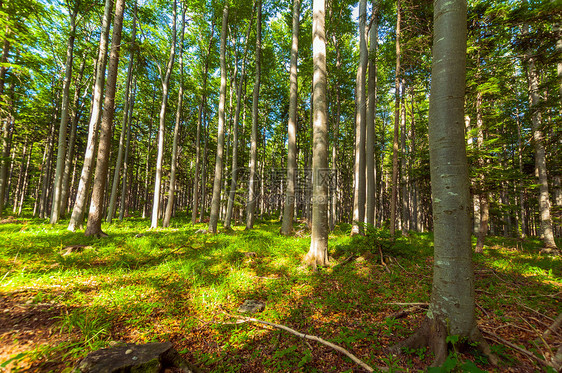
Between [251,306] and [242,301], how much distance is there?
335 millimetres

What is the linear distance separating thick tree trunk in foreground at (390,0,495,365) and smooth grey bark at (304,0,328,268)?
2.83m

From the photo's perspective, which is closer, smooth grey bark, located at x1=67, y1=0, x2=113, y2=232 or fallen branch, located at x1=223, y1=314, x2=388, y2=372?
fallen branch, located at x1=223, y1=314, x2=388, y2=372

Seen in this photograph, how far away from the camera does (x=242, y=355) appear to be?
2.49 metres

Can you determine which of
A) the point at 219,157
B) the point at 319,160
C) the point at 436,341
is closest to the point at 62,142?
the point at 219,157

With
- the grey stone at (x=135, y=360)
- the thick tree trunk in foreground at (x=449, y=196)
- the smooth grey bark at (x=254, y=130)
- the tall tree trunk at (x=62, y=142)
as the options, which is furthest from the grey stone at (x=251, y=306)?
the tall tree trunk at (x=62, y=142)

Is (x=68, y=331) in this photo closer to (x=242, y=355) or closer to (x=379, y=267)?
(x=242, y=355)

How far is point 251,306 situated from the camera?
353cm

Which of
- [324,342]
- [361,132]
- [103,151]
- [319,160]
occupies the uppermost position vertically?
[361,132]

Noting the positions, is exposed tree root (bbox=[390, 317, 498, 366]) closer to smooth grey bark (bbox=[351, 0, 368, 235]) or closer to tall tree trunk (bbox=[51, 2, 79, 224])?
smooth grey bark (bbox=[351, 0, 368, 235])

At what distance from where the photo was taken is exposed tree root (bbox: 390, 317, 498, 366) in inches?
85.5

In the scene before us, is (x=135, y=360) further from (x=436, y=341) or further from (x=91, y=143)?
(x=91, y=143)

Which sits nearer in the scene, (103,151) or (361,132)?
(103,151)

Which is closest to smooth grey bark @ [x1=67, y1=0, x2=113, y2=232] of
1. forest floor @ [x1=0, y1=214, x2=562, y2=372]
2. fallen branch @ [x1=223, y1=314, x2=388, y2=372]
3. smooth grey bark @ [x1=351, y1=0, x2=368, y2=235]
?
forest floor @ [x1=0, y1=214, x2=562, y2=372]

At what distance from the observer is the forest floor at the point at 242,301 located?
2309 mm
